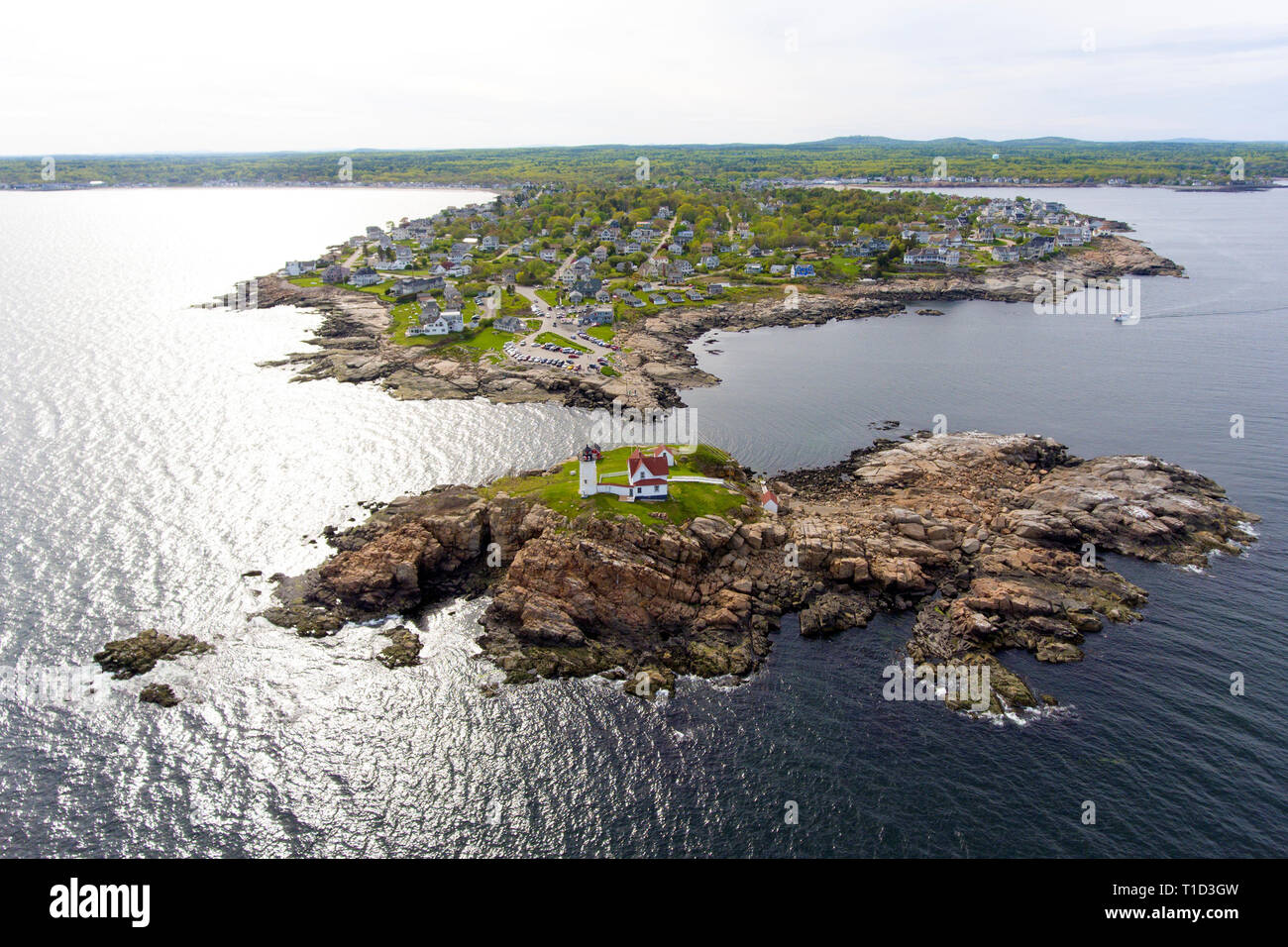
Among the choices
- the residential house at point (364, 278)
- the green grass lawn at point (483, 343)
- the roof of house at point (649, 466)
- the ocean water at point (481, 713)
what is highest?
the residential house at point (364, 278)

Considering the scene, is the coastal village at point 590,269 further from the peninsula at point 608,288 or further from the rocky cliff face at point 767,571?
the rocky cliff face at point 767,571

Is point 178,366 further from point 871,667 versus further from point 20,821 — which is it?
point 871,667

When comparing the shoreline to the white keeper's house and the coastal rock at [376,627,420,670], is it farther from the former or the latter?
the coastal rock at [376,627,420,670]

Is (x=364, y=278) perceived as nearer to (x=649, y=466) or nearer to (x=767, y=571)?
(x=649, y=466)

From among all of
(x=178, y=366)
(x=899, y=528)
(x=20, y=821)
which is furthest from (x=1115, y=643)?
(x=178, y=366)

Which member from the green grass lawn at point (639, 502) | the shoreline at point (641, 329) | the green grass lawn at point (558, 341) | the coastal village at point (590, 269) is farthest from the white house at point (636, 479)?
the green grass lawn at point (558, 341)

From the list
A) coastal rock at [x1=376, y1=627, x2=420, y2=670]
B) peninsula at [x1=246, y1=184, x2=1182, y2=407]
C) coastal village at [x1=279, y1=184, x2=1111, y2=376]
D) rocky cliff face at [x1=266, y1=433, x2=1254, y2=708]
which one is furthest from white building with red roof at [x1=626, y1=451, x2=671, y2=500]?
coastal village at [x1=279, y1=184, x2=1111, y2=376]

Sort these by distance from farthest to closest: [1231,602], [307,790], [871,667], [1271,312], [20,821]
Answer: [1271,312]
[1231,602]
[871,667]
[307,790]
[20,821]
